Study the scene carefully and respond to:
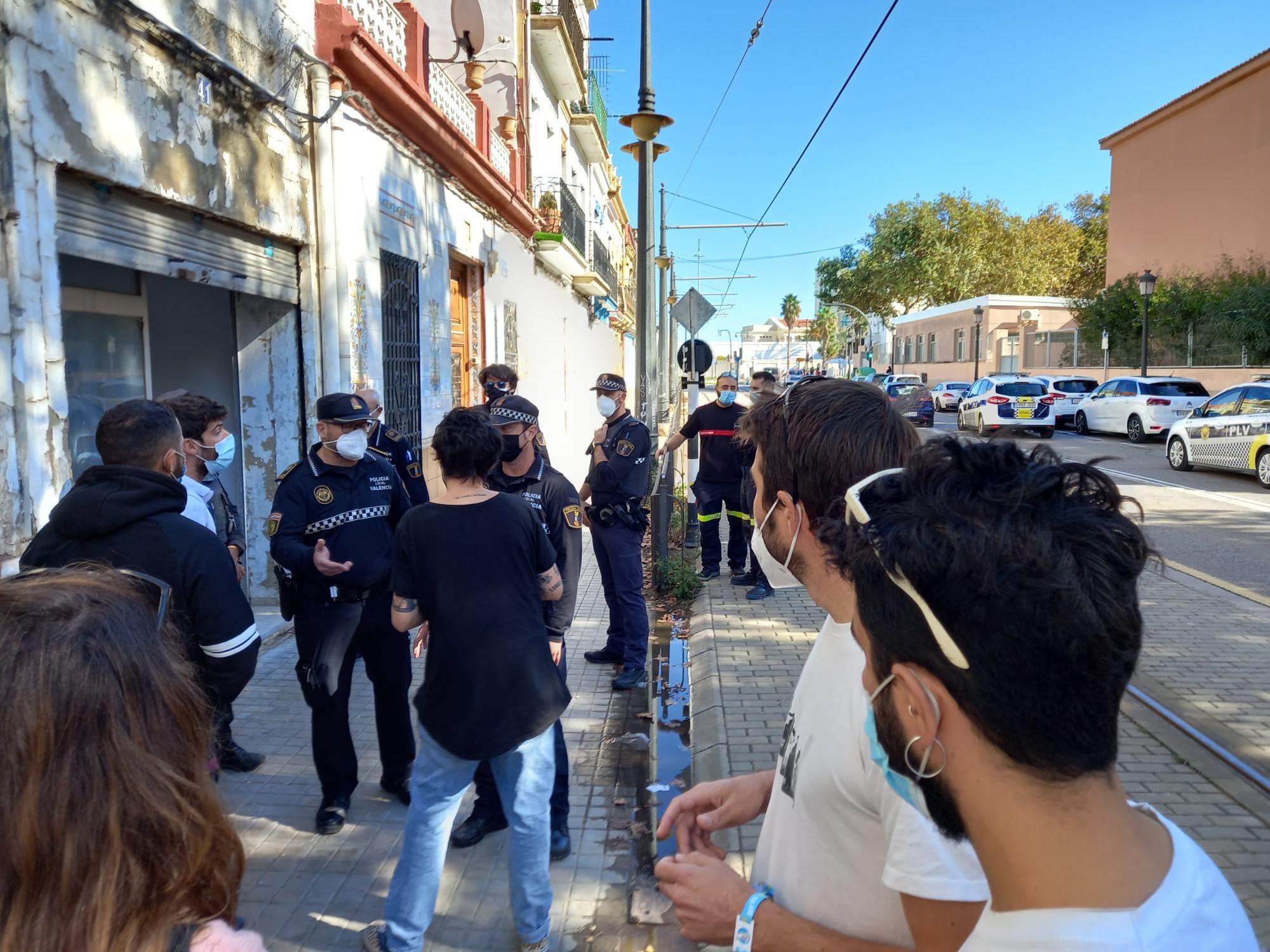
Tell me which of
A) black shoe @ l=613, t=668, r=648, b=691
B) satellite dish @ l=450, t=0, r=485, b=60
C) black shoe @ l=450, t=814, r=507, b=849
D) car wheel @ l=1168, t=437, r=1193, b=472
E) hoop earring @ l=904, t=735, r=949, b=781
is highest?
satellite dish @ l=450, t=0, r=485, b=60

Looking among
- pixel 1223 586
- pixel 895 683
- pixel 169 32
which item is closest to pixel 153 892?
pixel 895 683

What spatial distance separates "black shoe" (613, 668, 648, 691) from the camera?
18.7 feet

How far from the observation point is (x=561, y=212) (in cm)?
1636

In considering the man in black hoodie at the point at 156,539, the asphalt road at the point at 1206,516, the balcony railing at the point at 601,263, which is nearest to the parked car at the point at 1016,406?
the asphalt road at the point at 1206,516

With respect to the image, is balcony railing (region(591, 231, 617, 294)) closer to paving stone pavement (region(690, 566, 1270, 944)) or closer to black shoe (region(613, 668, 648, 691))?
paving stone pavement (region(690, 566, 1270, 944))

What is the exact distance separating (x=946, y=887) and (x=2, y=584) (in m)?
1.36

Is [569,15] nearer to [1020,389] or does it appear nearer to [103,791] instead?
[1020,389]

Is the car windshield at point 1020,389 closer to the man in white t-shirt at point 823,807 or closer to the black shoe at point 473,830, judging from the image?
the black shoe at point 473,830

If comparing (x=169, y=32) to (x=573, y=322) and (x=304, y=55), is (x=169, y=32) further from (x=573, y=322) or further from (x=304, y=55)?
(x=573, y=322)

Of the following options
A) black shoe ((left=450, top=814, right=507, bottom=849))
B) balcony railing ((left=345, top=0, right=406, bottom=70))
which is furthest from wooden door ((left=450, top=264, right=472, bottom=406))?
black shoe ((left=450, top=814, right=507, bottom=849))

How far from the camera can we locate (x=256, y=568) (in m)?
6.98

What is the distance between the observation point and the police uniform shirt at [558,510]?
4.04 meters

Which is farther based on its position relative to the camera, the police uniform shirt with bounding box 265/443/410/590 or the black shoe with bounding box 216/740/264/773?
the black shoe with bounding box 216/740/264/773

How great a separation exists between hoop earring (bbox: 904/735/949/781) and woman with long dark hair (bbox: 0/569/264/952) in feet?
2.82
